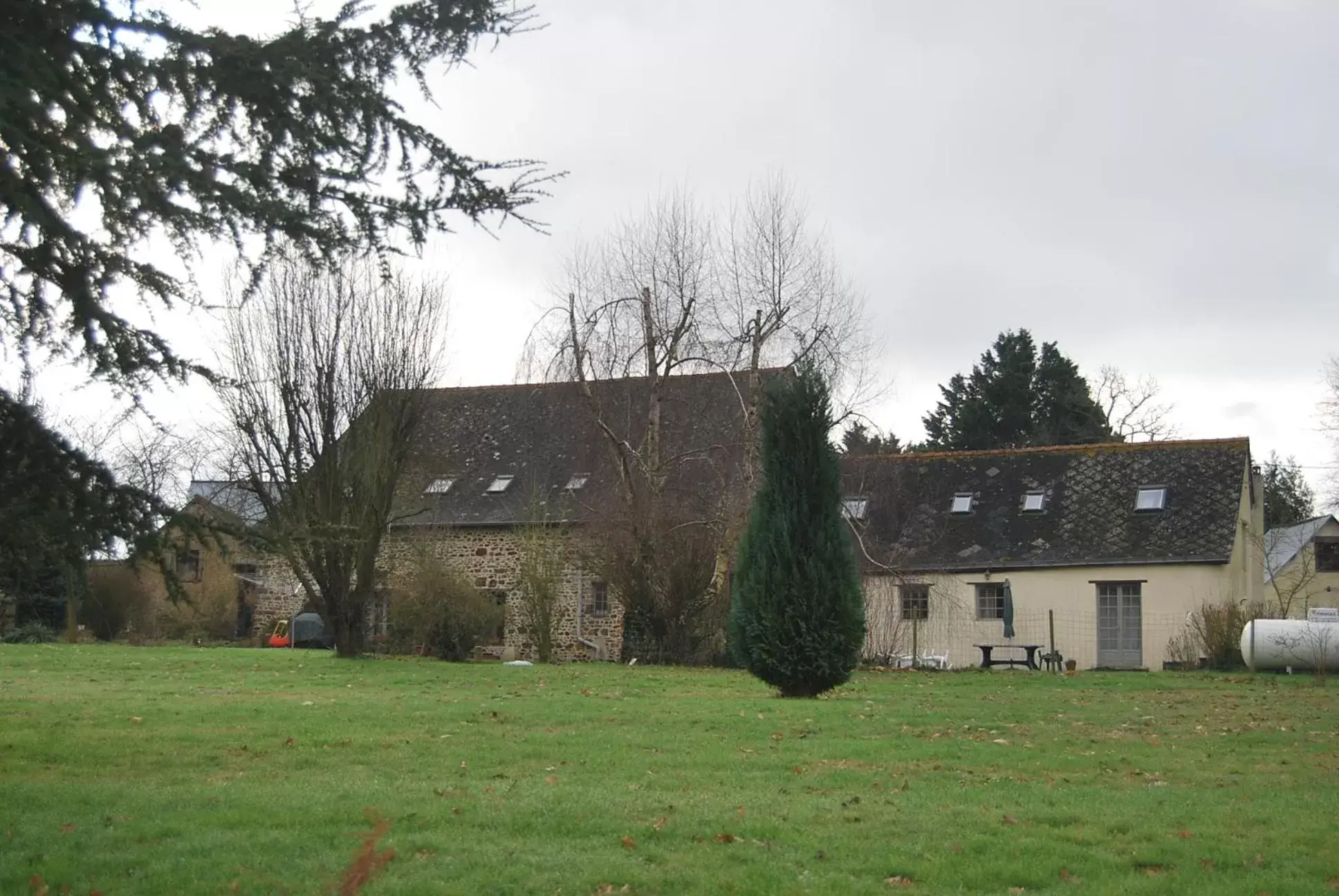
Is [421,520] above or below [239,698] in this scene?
above

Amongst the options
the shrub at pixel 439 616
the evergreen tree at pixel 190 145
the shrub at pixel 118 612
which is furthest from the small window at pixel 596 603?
the evergreen tree at pixel 190 145

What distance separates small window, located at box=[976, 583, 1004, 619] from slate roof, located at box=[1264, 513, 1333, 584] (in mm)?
21048

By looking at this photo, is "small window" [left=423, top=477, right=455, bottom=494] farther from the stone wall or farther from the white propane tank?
the white propane tank

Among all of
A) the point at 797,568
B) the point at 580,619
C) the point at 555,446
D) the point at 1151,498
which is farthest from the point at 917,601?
the point at 797,568

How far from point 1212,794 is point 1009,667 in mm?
20481

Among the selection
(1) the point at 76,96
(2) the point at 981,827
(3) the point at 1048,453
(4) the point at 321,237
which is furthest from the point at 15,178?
(3) the point at 1048,453

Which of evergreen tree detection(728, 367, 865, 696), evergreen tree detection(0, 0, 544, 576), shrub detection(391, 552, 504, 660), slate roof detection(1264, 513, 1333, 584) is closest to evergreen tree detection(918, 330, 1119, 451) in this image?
slate roof detection(1264, 513, 1333, 584)

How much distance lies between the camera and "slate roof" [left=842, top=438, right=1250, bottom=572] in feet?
102

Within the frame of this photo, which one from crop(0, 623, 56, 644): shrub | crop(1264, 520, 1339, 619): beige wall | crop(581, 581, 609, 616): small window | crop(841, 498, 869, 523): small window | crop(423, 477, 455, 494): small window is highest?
crop(423, 477, 455, 494): small window

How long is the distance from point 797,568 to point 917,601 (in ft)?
56.3

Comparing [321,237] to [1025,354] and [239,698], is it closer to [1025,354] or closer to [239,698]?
[239,698]

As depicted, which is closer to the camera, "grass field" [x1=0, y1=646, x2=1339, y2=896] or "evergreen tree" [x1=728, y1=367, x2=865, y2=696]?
"grass field" [x1=0, y1=646, x2=1339, y2=896]

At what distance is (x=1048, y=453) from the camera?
115ft

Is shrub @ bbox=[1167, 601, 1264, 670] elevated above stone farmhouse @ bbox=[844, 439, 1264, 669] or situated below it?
below
